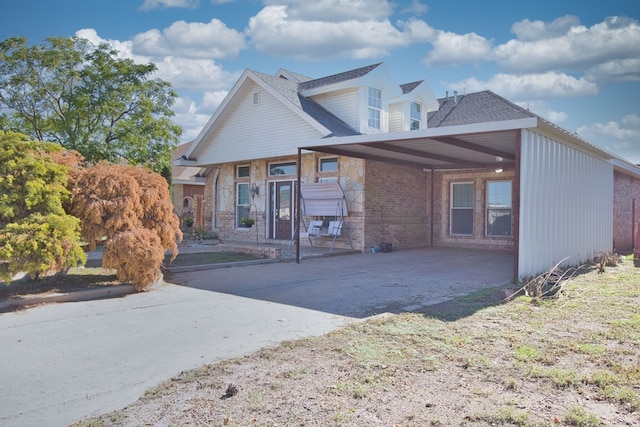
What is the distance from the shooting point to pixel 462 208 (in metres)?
16.8

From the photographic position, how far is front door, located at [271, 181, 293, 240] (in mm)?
16859

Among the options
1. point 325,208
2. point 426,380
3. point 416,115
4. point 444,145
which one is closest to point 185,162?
point 325,208

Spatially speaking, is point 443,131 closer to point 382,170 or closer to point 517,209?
point 517,209

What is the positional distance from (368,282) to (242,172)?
11116mm

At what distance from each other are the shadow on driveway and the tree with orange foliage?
46.7 inches

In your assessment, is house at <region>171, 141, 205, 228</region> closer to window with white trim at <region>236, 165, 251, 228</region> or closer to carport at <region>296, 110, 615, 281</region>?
window with white trim at <region>236, 165, 251, 228</region>

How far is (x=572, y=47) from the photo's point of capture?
13875 millimetres

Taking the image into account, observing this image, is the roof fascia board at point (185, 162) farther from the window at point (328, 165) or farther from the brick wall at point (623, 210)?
the brick wall at point (623, 210)

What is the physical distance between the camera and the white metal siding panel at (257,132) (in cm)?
1573

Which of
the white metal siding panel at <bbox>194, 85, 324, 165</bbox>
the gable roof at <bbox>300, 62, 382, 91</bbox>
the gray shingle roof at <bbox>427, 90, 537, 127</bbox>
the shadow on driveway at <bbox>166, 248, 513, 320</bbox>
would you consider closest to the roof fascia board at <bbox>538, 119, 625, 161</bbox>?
the shadow on driveway at <bbox>166, 248, 513, 320</bbox>

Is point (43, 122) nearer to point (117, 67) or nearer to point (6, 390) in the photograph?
point (117, 67)

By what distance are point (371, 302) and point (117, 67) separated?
12983mm

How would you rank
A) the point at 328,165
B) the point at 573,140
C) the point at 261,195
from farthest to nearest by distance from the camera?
the point at 261,195 → the point at 328,165 → the point at 573,140

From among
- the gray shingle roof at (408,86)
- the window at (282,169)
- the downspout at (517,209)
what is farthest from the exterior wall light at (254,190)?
the downspout at (517,209)
